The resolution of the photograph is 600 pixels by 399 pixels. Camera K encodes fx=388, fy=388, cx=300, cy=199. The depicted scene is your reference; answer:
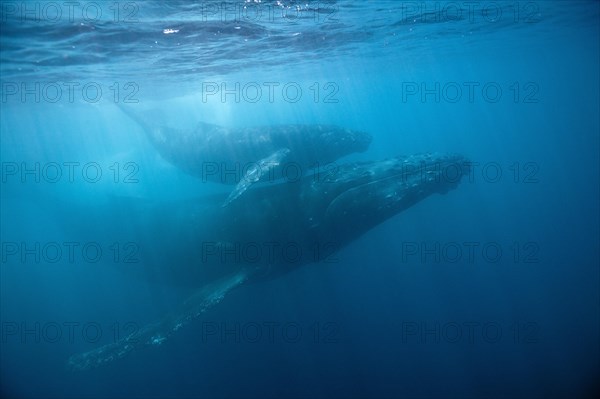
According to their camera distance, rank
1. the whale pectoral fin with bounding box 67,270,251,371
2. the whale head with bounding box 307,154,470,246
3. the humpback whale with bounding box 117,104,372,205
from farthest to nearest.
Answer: the humpback whale with bounding box 117,104,372,205 → the whale head with bounding box 307,154,470,246 → the whale pectoral fin with bounding box 67,270,251,371

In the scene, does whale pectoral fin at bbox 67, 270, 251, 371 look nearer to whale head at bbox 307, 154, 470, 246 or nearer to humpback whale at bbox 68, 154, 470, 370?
humpback whale at bbox 68, 154, 470, 370

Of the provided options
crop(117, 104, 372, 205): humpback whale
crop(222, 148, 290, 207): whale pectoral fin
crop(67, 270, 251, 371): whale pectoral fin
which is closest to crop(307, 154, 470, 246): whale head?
crop(222, 148, 290, 207): whale pectoral fin

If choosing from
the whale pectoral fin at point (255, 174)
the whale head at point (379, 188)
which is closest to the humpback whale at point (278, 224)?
the whale head at point (379, 188)

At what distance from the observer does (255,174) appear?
341 inches

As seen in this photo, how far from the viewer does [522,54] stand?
37.4 m

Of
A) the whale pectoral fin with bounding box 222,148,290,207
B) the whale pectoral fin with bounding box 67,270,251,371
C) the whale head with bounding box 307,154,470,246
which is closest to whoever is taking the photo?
the whale pectoral fin with bounding box 222,148,290,207

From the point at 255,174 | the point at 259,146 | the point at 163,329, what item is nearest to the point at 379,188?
the point at 255,174

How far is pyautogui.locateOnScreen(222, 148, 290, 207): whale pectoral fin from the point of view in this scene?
27.0 ft

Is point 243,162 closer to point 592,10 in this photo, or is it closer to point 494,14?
point 494,14

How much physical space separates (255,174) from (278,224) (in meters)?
1.59

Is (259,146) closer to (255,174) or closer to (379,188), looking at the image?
(255,174)

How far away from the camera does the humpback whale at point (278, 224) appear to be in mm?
8805

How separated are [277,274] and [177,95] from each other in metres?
26.2

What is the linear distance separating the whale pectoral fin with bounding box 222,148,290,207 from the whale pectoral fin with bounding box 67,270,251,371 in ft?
6.99
